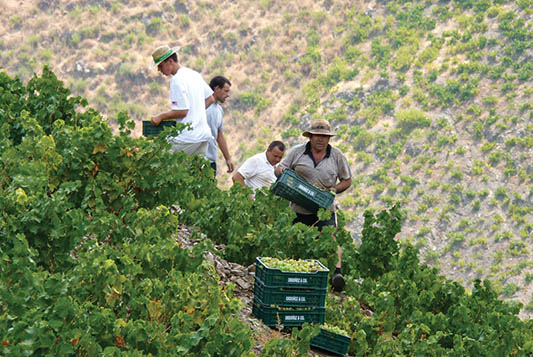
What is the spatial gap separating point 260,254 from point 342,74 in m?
33.9

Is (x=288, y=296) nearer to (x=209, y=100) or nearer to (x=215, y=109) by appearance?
(x=209, y=100)

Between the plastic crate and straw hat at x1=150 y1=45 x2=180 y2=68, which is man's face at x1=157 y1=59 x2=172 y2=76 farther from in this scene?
the plastic crate

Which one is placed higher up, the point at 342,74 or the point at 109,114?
the point at 342,74

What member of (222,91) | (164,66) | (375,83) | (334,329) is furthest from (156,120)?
(375,83)

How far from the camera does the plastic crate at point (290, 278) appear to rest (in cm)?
468

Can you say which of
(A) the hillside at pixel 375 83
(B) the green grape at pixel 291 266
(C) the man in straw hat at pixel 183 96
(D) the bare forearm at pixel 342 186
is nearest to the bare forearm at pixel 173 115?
(C) the man in straw hat at pixel 183 96

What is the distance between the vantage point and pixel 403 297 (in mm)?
5898

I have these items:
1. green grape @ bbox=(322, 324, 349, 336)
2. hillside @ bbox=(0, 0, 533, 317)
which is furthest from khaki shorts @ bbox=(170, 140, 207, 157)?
hillside @ bbox=(0, 0, 533, 317)

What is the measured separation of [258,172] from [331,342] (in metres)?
3.65

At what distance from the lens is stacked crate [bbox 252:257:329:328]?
4695mm

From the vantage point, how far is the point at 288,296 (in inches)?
186

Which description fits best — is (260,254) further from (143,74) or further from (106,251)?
(143,74)

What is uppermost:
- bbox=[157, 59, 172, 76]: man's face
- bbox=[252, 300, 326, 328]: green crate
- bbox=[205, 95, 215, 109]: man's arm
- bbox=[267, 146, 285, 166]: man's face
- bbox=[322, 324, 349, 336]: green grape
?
bbox=[157, 59, 172, 76]: man's face

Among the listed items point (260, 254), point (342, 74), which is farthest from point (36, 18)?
point (260, 254)
